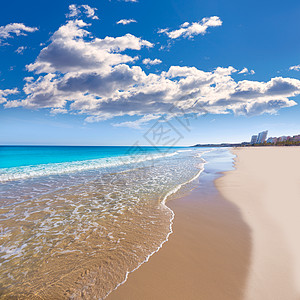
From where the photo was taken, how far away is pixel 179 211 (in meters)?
6.23

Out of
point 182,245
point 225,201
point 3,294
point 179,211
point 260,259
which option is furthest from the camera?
point 225,201

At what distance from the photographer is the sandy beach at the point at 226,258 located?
2.69 metres

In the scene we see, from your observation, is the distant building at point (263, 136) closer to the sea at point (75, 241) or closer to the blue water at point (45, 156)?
the blue water at point (45, 156)

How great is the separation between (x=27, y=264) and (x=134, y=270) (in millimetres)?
2366

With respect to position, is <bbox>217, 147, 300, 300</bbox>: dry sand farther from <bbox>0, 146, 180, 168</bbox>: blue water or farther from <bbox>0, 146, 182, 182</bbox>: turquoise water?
<bbox>0, 146, 180, 168</bbox>: blue water

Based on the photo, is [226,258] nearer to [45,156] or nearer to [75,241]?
[75,241]

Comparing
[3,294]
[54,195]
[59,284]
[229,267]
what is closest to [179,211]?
[229,267]

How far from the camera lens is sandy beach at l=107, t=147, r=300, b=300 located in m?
2.69

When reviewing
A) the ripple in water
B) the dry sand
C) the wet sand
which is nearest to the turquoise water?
the ripple in water

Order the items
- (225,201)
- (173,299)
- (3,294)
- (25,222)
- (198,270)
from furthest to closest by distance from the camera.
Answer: (225,201), (25,222), (198,270), (3,294), (173,299)

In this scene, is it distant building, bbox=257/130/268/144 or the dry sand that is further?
distant building, bbox=257/130/268/144

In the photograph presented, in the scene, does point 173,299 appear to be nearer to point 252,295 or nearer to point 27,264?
point 252,295

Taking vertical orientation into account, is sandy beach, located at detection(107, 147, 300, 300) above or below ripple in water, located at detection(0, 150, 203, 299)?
above

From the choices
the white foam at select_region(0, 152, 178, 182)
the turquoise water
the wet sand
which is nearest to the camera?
the wet sand
